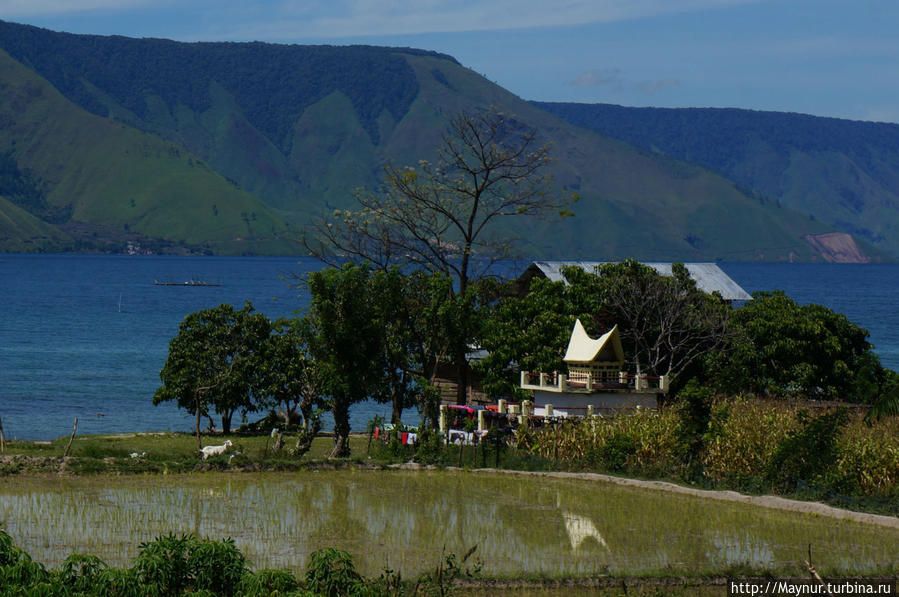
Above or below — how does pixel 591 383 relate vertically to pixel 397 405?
above

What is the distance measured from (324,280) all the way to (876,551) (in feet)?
65.6

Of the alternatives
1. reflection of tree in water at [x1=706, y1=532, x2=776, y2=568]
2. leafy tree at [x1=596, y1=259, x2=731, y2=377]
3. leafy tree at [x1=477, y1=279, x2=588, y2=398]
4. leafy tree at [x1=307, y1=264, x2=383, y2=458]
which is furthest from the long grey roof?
reflection of tree in water at [x1=706, y1=532, x2=776, y2=568]

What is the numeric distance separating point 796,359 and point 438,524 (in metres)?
23.1

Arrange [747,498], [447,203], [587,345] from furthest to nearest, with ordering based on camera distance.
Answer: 1. [447,203]
2. [587,345]
3. [747,498]

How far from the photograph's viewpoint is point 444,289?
137 ft

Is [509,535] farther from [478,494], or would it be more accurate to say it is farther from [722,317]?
[722,317]

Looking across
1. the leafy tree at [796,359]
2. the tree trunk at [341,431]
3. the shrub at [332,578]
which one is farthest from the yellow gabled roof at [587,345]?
the shrub at [332,578]

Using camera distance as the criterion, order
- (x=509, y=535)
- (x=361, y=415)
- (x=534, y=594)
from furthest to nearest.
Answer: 1. (x=361, y=415)
2. (x=509, y=535)
3. (x=534, y=594)

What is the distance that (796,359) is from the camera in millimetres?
44094

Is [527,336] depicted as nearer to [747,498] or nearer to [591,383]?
[591,383]

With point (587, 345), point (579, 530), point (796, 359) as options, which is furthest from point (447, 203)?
point (579, 530)

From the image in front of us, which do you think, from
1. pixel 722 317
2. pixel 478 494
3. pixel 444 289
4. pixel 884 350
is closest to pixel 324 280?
pixel 444 289

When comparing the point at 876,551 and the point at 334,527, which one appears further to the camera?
the point at 334,527

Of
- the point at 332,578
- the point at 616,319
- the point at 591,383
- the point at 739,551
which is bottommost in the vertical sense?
the point at 739,551
